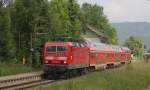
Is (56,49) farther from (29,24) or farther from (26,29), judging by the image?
(26,29)

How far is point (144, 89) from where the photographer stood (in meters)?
24.9

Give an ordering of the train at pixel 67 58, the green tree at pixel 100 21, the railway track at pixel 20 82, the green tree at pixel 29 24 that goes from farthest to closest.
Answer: the green tree at pixel 100 21 < the green tree at pixel 29 24 < the train at pixel 67 58 < the railway track at pixel 20 82

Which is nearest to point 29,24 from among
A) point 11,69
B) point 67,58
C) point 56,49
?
point 11,69

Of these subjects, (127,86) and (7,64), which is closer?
(127,86)

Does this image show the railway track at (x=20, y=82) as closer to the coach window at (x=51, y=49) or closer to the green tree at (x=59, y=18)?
the coach window at (x=51, y=49)

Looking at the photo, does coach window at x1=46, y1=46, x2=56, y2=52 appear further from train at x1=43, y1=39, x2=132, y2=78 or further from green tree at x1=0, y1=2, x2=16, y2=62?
green tree at x1=0, y1=2, x2=16, y2=62

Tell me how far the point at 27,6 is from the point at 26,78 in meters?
16.1

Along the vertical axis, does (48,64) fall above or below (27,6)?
below

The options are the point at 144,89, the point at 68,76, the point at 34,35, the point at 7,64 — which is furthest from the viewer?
the point at 34,35

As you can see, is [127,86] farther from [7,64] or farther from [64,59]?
[7,64]

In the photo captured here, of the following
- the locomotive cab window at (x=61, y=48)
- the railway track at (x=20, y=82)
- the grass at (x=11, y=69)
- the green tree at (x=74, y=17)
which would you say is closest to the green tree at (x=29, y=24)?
the grass at (x=11, y=69)

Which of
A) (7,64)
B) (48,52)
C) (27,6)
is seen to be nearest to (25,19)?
(27,6)

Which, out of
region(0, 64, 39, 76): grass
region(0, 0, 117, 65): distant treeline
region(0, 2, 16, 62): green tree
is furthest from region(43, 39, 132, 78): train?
region(0, 2, 16, 62): green tree

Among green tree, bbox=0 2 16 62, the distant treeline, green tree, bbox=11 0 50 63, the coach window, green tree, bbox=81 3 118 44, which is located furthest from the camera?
green tree, bbox=81 3 118 44
